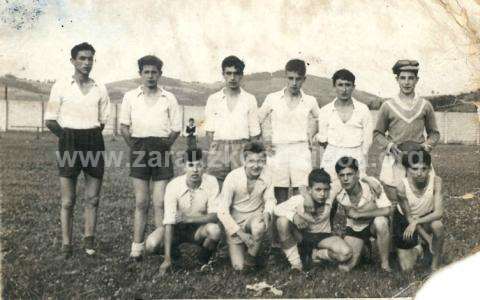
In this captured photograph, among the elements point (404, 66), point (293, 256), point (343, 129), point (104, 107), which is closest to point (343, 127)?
point (343, 129)

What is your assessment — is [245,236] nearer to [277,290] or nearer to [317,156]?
[277,290]

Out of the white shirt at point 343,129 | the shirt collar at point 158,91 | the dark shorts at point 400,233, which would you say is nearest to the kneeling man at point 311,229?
the white shirt at point 343,129

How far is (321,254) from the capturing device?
3152 millimetres

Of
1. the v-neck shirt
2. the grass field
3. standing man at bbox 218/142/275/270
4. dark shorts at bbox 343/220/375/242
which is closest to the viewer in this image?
the grass field

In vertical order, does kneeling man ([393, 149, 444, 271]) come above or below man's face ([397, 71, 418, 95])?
below

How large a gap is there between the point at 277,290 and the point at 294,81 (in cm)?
114

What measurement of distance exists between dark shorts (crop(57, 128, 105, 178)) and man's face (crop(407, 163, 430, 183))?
5.67 feet

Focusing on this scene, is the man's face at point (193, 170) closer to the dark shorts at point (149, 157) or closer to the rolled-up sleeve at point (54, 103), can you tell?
the dark shorts at point (149, 157)

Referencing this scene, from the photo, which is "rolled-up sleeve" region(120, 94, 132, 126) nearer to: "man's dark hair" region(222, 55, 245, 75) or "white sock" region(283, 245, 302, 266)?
"man's dark hair" region(222, 55, 245, 75)

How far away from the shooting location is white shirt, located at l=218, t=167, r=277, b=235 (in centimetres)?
310

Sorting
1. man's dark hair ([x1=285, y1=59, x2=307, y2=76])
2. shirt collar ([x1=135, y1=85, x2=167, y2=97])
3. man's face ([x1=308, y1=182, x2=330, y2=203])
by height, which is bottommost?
man's face ([x1=308, y1=182, x2=330, y2=203])

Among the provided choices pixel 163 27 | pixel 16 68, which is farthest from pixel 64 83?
pixel 163 27

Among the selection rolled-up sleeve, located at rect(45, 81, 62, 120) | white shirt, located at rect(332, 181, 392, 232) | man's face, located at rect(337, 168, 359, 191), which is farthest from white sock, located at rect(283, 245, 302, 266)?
rolled-up sleeve, located at rect(45, 81, 62, 120)

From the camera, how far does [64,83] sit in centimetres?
305
